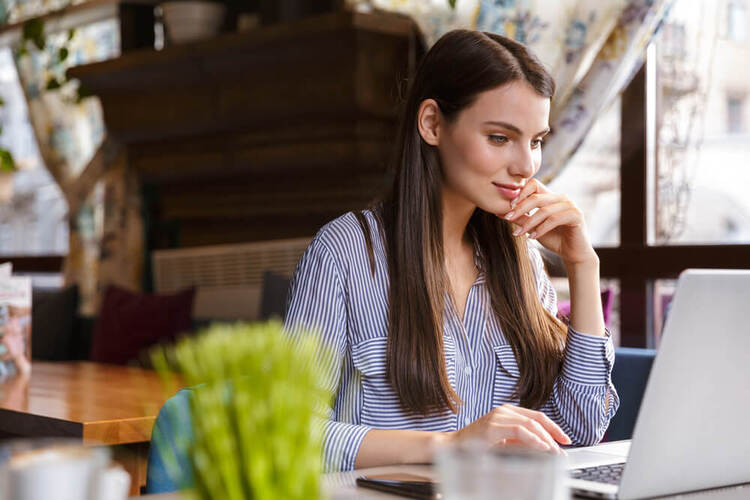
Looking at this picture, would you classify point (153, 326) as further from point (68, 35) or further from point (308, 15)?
point (68, 35)

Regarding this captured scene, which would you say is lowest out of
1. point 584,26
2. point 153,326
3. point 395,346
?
point 153,326

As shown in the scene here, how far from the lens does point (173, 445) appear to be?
85cm

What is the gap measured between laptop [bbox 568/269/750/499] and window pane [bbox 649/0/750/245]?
1.97 meters

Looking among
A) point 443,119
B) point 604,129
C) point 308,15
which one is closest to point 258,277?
point 308,15

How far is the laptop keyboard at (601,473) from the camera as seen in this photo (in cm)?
108

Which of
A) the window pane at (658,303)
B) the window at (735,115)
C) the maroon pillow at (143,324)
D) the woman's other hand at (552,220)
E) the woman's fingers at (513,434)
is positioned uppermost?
the window at (735,115)

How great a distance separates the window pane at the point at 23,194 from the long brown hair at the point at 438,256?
412cm

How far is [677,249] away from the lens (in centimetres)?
305

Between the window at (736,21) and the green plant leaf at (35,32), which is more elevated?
the green plant leaf at (35,32)

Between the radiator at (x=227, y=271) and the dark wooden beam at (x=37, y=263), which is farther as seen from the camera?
the dark wooden beam at (x=37, y=263)

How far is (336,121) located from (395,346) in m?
2.30

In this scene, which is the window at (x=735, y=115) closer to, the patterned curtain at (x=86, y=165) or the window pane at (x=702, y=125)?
the window pane at (x=702, y=125)

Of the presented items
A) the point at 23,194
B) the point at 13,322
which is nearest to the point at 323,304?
the point at 13,322

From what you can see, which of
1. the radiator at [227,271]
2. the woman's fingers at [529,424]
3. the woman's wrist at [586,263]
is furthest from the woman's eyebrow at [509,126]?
the radiator at [227,271]
